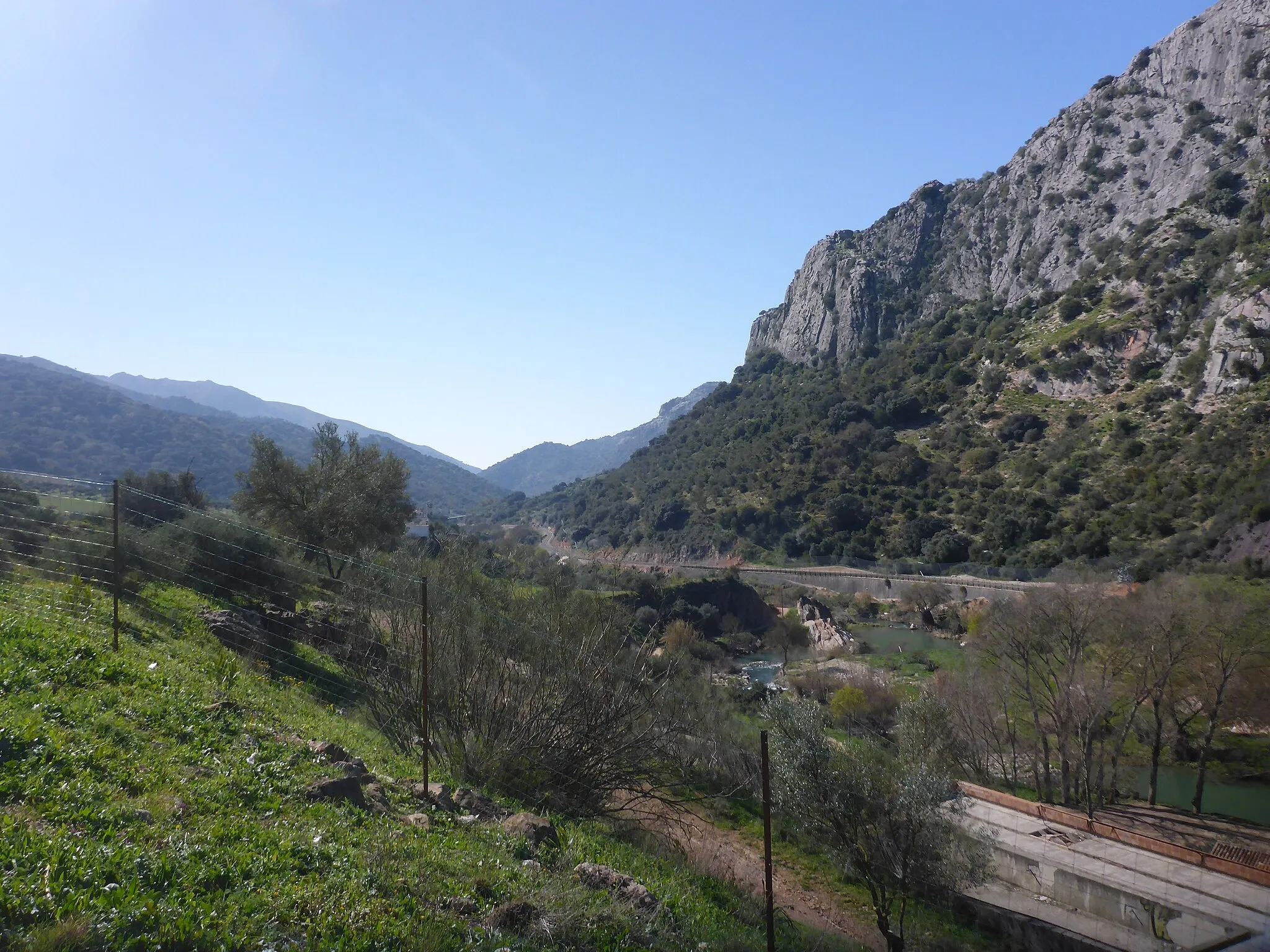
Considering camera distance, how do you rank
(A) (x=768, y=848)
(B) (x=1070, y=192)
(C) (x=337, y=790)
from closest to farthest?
(C) (x=337, y=790) → (A) (x=768, y=848) → (B) (x=1070, y=192)

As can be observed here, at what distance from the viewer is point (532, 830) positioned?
23.8ft

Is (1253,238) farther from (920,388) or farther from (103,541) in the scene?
(103,541)

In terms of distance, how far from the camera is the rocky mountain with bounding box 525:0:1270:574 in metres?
45.2

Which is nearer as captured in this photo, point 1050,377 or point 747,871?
point 747,871

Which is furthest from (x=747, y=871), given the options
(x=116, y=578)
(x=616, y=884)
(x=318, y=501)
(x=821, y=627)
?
(x=821, y=627)

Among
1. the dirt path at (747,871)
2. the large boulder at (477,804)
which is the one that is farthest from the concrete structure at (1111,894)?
the large boulder at (477,804)

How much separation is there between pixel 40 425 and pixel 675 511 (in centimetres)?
7227

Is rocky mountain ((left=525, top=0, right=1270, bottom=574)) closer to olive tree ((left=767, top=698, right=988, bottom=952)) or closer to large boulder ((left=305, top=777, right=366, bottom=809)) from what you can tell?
olive tree ((left=767, top=698, right=988, bottom=952))

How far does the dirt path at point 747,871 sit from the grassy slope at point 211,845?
7.09ft

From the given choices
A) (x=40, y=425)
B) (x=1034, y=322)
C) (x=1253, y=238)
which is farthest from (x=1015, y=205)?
(x=40, y=425)

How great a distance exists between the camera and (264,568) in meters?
17.5

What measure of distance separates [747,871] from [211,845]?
10293mm

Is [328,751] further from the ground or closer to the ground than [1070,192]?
closer to the ground

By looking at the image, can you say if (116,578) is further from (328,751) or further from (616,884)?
(616,884)
